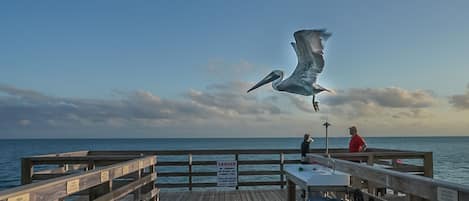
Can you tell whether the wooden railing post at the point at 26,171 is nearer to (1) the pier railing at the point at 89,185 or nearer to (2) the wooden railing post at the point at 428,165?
(1) the pier railing at the point at 89,185

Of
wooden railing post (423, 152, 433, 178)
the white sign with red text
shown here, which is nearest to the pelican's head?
wooden railing post (423, 152, 433, 178)

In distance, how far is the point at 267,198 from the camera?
29.4ft

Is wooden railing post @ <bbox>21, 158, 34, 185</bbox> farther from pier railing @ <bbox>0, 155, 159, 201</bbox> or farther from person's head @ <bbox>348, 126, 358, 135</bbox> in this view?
person's head @ <bbox>348, 126, 358, 135</bbox>

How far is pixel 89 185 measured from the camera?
12.8ft

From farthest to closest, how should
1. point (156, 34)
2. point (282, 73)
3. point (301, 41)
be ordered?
point (156, 34)
point (282, 73)
point (301, 41)

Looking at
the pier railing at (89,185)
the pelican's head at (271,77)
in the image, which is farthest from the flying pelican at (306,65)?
the pier railing at (89,185)

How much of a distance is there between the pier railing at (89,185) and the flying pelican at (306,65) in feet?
6.97

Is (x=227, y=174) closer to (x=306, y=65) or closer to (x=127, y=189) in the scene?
(x=306, y=65)

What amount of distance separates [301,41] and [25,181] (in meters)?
3.81

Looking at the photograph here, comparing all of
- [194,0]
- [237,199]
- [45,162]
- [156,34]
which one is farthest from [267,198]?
[156,34]

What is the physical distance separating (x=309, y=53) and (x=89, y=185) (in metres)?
3.79

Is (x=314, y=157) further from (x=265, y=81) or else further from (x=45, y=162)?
(x=45, y=162)

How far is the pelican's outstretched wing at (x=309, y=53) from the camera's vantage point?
21.6ft

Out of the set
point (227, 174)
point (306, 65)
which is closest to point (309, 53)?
point (306, 65)
